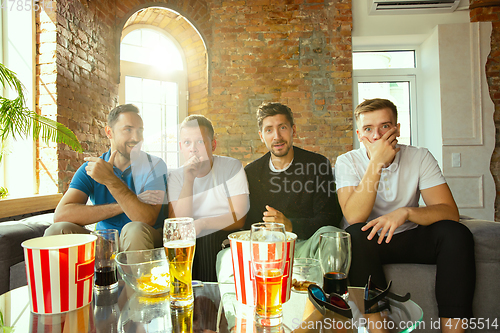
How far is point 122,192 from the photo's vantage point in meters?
1.43

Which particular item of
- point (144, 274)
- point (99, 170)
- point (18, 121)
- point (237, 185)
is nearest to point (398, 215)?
point (237, 185)

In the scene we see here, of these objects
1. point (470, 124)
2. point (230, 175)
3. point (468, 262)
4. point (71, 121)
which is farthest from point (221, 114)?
point (468, 262)

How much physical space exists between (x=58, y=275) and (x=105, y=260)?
0.67 feet

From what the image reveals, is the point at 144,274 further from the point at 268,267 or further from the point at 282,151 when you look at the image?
the point at 282,151

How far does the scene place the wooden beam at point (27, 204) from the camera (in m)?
1.82

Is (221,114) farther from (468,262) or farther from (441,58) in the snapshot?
(468,262)

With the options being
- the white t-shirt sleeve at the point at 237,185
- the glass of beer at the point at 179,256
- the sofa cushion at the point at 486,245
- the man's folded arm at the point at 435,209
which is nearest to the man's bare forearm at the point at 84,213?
the white t-shirt sleeve at the point at 237,185

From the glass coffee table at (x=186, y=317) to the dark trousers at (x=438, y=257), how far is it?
43 cm

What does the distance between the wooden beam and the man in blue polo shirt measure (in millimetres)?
580

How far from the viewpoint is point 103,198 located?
159 centimetres

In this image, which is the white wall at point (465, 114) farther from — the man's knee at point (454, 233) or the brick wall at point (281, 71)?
the man's knee at point (454, 233)

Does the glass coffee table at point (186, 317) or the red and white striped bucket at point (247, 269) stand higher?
the red and white striped bucket at point (247, 269)

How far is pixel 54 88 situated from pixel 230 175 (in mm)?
1577

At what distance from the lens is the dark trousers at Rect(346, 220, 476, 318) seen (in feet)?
3.70
